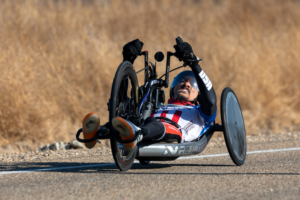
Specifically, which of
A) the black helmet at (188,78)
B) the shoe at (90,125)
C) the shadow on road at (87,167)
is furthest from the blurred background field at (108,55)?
the shoe at (90,125)

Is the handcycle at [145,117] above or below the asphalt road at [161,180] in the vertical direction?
above

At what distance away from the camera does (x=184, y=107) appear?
620 cm

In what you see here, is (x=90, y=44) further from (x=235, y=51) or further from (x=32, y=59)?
(x=235, y=51)

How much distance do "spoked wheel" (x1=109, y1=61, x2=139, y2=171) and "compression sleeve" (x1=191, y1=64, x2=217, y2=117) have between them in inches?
29.2

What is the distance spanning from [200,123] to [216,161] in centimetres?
81

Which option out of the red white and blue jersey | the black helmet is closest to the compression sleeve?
the red white and blue jersey

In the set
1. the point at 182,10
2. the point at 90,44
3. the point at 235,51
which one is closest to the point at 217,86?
the point at 235,51

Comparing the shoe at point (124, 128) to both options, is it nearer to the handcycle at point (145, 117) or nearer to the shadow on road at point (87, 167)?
the handcycle at point (145, 117)

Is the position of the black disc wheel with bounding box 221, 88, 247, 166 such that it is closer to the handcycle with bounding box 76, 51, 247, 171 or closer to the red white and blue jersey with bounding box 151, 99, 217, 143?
the handcycle with bounding box 76, 51, 247, 171

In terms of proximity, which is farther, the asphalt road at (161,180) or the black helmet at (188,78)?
the black helmet at (188,78)

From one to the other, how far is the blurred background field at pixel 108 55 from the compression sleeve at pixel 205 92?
5229 mm

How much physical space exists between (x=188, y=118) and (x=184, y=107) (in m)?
0.20

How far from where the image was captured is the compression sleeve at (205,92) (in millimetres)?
5717

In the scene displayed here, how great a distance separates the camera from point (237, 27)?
17000 millimetres
